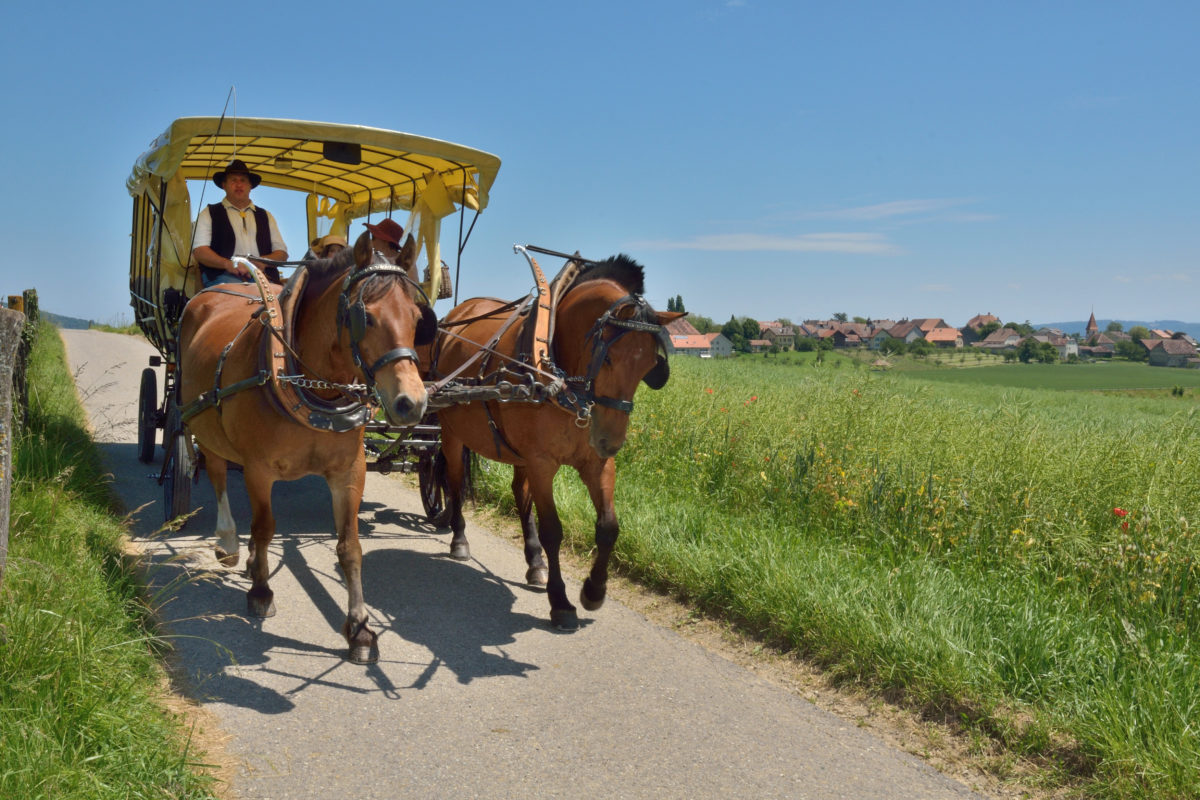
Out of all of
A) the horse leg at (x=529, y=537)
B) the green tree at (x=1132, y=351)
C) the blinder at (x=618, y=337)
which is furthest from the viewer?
the green tree at (x=1132, y=351)

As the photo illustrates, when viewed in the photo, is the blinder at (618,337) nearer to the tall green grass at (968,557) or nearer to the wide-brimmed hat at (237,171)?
the tall green grass at (968,557)

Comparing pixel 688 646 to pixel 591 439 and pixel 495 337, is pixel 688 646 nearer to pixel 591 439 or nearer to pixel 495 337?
pixel 591 439

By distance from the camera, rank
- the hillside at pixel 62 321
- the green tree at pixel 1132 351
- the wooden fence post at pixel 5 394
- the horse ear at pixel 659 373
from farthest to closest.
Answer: the green tree at pixel 1132 351 < the hillside at pixel 62 321 < the horse ear at pixel 659 373 < the wooden fence post at pixel 5 394

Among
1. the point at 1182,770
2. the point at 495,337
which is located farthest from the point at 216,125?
the point at 1182,770

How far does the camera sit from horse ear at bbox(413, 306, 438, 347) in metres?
3.93

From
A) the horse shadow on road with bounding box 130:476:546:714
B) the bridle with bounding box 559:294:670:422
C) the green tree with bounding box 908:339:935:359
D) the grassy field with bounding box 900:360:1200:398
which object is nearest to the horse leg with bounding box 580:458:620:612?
the horse shadow on road with bounding box 130:476:546:714

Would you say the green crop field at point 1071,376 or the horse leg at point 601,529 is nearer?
the horse leg at point 601,529

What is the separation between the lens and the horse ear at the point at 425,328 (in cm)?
393

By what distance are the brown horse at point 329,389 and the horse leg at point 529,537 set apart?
5.06 feet

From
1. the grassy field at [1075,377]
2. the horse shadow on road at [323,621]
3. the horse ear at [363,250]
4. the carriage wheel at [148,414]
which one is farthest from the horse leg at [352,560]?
the grassy field at [1075,377]

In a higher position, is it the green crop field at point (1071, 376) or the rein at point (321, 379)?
the rein at point (321, 379)

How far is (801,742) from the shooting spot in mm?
3600

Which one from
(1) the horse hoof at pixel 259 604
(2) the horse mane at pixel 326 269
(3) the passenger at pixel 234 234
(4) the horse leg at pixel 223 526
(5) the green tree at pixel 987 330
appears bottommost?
(1) the horse hoof at pixel 259 604

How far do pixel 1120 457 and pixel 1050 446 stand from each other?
58 cm
